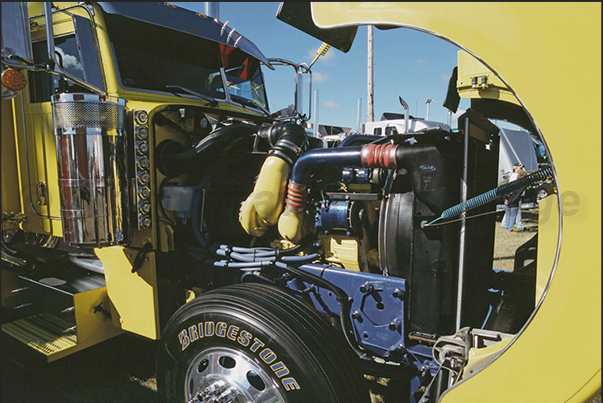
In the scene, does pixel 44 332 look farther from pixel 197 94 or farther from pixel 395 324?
pixel 395 324

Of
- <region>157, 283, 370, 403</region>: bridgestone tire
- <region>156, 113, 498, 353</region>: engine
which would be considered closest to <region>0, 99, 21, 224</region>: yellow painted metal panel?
<region>156, 113, 498, 353</region>: engine

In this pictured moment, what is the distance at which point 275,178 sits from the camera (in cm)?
245

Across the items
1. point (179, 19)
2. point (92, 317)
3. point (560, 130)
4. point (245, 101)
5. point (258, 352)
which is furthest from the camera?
point (245, 101)

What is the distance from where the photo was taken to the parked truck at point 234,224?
201 centimetres

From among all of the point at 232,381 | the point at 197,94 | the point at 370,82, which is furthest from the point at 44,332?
the point at 370,82

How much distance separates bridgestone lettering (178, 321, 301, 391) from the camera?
1.97m

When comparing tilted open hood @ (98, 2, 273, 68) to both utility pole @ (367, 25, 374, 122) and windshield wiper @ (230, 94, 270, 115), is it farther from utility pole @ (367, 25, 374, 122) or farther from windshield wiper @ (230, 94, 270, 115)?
utility pole @ (367, 25, 374, 122)

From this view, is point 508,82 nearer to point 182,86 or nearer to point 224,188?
point 224,188

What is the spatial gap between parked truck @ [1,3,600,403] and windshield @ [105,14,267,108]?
1cm

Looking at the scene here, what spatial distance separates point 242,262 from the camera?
268 centimetres

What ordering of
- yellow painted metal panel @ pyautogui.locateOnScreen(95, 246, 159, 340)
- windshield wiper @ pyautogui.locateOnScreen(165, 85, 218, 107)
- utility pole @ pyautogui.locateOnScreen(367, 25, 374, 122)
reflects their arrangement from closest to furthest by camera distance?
yellow painted metal panel @ pyautogui.locateOnScreen(95, 246, 159, 340) < windshield wiper @ pyautogui.locateOnScreen(165, 85, 218, 107) < utility pole @ pyautogui.locateOnScreen(367, 25, 374, 122)

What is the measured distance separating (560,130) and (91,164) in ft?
7.80

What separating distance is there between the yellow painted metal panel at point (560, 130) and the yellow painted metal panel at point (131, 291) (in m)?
2.18

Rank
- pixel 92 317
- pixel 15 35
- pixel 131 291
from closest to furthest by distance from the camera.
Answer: pixel 15 35, pixel 131 291, pixel 92 317
